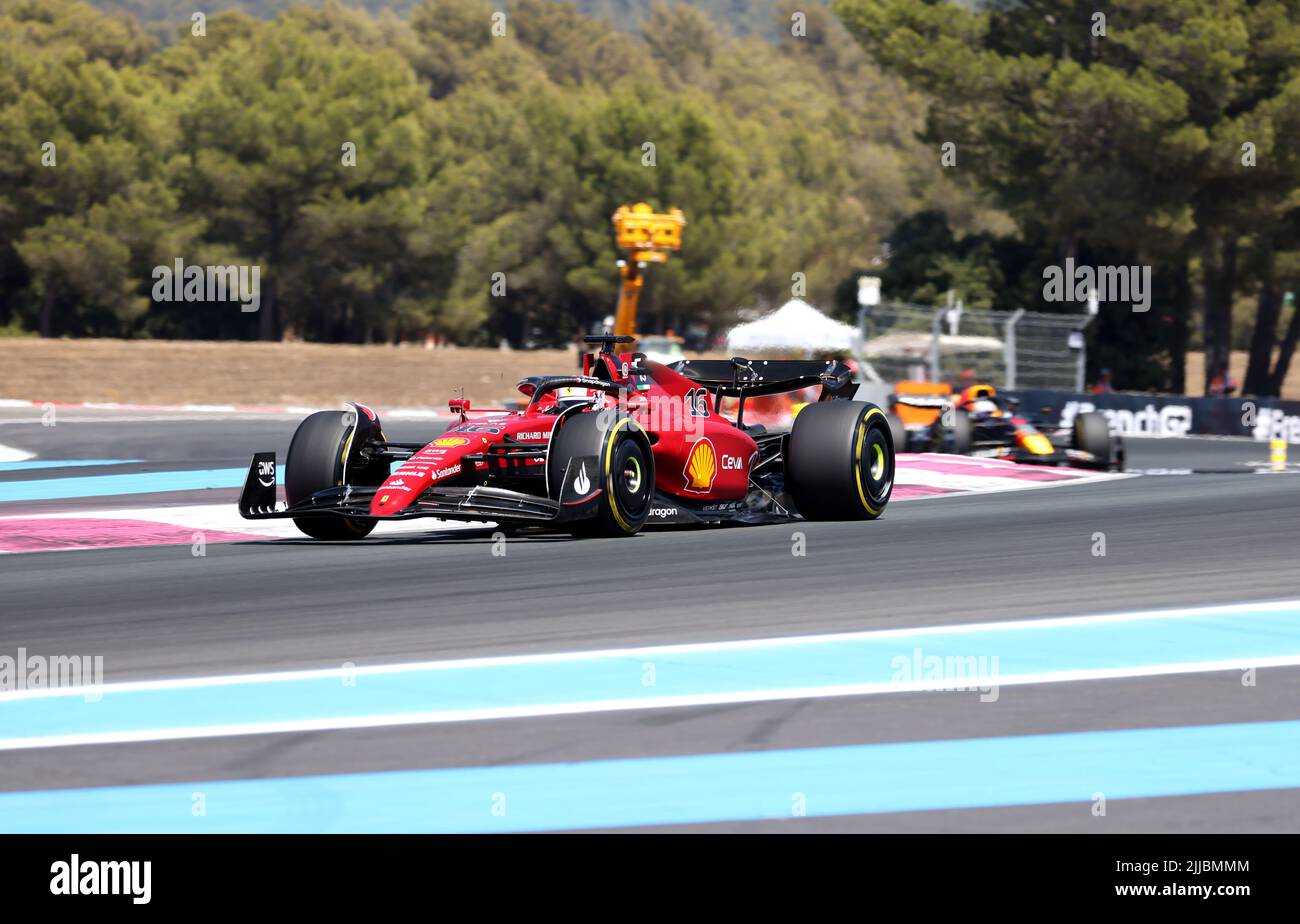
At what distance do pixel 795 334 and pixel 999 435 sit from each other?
30.1m

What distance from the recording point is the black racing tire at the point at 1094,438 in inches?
821

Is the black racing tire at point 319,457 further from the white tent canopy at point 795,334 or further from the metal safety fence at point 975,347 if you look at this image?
the white tent canopy at point 795,334

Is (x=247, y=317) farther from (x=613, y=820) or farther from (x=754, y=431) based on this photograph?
(x=613, y=820)

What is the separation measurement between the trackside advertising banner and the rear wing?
1849cm

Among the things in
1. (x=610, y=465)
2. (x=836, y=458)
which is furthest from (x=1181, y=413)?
(x=610, y=465)

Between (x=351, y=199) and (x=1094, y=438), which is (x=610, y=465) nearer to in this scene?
(x=1094, y=438)

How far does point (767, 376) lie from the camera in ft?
46.8

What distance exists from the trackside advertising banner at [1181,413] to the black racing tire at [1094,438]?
10917 millimetres

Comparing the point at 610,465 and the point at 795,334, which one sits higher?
the point at 795,334

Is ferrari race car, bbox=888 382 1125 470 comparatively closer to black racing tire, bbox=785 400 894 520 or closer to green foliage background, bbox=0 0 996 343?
black racing tire, bbox=785 400 894 520

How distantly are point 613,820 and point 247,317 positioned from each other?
5665 centimetres

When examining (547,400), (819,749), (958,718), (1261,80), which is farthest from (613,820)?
(1261,80)
